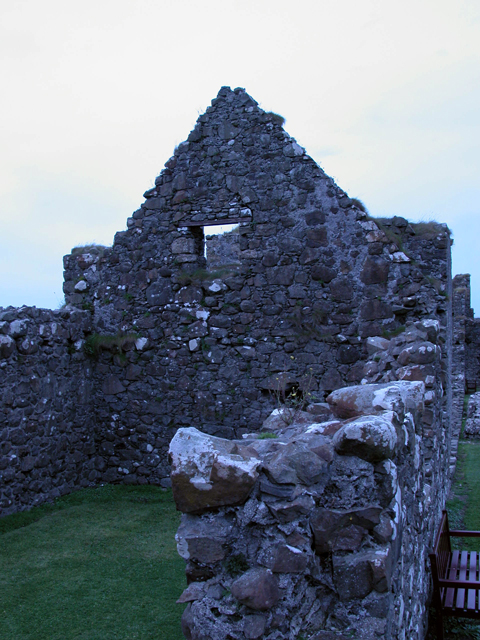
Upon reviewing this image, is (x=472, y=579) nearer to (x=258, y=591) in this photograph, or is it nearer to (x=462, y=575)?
(x=462, y=575)

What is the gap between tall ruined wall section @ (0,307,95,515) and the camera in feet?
22.4

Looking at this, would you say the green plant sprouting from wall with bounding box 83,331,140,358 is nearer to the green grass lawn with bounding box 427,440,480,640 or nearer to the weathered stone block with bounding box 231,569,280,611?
the green grass lawn with bounding box 427,440,480,640

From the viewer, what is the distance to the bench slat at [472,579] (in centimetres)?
411

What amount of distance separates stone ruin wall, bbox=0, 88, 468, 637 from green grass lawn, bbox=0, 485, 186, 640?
2.50 ft

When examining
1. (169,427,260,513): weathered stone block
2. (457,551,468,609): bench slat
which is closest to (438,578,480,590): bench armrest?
(457,551,468,609): bench slat

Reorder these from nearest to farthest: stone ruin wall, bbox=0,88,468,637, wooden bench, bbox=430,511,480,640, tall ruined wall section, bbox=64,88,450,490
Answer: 1. wooden bench, bbox=430,511,480,640
2. stone ruin wall, bbox=0,88,468,637
3. tall ruined wall section, bbox=64,88,450,490

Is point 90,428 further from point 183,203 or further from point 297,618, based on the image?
point 297,618

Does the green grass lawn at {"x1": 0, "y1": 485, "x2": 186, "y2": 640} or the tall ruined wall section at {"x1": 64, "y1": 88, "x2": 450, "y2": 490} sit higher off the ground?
the tall ruined wall section at {"x1": 64, "y1": 88, "x2": 450, "y2": 490}

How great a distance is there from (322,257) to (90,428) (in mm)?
4224

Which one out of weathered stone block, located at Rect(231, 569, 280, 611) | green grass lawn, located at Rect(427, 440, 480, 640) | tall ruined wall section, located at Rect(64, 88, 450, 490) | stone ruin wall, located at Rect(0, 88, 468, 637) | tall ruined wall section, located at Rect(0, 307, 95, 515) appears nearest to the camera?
weathered stone block, located at Rect(231, 569, 280, 611)

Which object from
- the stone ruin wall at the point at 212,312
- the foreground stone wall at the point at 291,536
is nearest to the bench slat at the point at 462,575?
the foreground stone wall at the point at 291,536

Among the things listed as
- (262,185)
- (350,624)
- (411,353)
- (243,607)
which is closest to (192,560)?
(243,607)

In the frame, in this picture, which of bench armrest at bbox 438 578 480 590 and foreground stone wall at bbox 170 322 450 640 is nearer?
foreground stone wall at bbox 170 322 450 640

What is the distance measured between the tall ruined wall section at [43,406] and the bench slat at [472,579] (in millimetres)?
4992
